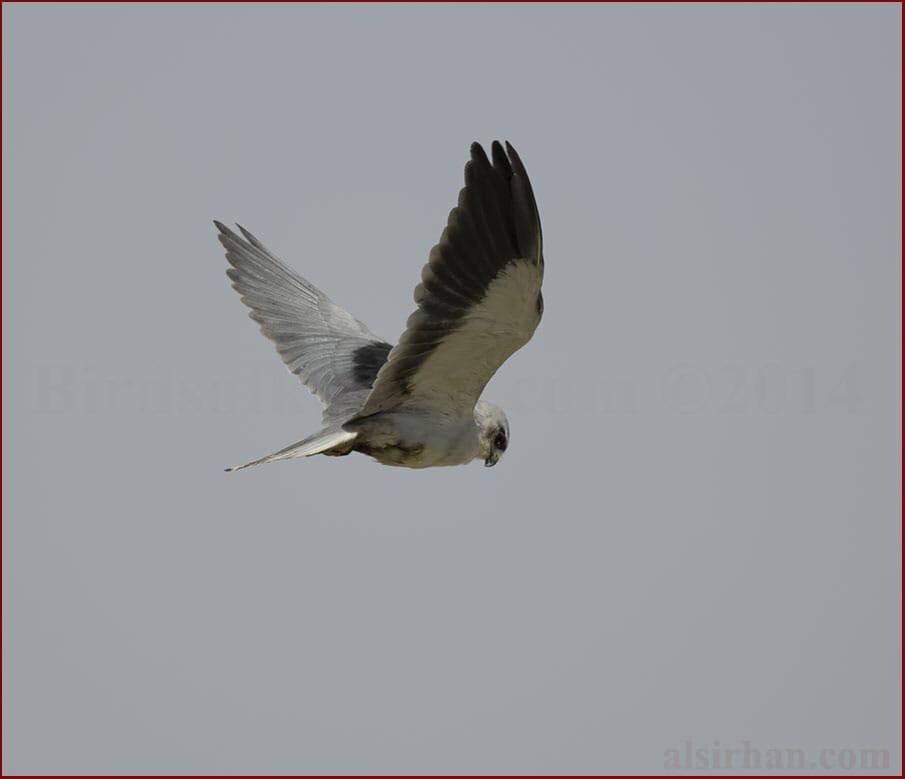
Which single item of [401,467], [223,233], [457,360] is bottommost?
[401,467]

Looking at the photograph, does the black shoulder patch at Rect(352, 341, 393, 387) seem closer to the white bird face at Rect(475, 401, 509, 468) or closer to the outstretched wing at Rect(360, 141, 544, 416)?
the white bird face at Rect(475, 401, 509, 468)

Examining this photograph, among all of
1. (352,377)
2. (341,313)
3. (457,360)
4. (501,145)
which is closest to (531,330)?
(457,360)

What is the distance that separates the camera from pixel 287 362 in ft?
40.0

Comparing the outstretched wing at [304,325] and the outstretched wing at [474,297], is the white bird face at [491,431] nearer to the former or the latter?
the outstretched wing at [474,297]

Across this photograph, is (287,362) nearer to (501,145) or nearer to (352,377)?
(352,377)

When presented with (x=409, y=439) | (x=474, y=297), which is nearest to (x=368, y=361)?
(x=409, y=439)

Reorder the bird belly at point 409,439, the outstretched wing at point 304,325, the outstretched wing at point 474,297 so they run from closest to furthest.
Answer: the outstretched wing at point 474,297 < the bird belly at point 409,439 < the outstretched wing at point 304,325

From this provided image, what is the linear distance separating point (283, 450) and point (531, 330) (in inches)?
72.4

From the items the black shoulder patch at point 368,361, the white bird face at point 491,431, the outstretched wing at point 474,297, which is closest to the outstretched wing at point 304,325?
the black shoulder patch at point 368,361

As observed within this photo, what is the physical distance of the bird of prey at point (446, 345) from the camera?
28.6 feet

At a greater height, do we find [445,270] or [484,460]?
[445,270]

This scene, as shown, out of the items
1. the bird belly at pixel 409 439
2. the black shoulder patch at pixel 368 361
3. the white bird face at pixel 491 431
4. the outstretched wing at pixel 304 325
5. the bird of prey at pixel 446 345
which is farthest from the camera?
the outstretched wing at pixel 304 325

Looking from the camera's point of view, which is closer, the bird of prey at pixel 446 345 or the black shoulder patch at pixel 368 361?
the bird of prey at pixel 446 345

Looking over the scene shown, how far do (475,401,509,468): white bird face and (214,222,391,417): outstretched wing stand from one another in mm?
1109
